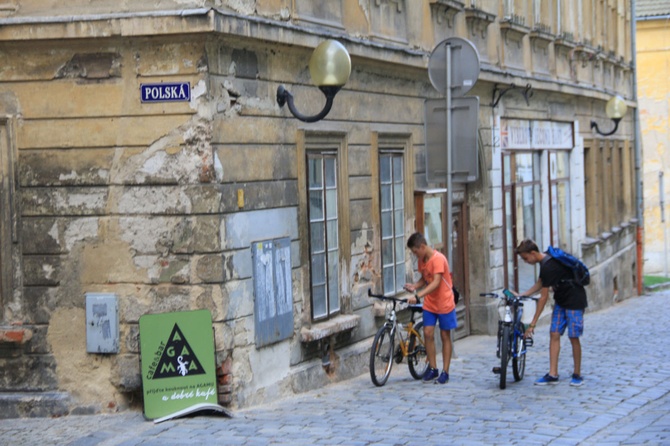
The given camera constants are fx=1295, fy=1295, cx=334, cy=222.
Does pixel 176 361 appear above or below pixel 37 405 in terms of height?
above

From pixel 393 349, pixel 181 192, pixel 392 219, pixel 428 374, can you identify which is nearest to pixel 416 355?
pixel 428 374

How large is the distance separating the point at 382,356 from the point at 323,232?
4.75 ft

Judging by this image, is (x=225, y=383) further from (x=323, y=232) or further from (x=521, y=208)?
(x=521, y=208)

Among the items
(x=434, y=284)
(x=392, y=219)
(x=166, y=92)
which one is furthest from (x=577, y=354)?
(x=166, y=92)

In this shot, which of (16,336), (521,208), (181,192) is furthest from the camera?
(521,208)

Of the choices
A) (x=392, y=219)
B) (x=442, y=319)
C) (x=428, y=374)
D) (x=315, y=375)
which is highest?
(x=392, y=219)

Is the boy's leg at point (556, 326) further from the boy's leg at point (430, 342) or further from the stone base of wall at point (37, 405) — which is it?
the stone base of wall at point (37, 405)

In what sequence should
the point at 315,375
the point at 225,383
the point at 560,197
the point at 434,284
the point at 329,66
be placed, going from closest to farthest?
1. the point at 225,383
2. the point at 329,66
3. the point at 315,375
4. the point at 434,284
5. the point at 560,197

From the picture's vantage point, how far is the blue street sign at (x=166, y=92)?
441 inches

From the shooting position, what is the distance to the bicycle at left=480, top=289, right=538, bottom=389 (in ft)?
43.5

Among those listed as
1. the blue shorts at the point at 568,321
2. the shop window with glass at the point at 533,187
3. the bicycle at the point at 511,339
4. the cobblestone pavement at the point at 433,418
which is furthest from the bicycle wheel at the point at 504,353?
the shop window with glass at the point at 533,187

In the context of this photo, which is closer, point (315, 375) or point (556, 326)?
point (315, 375)

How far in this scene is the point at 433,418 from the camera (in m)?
11.2

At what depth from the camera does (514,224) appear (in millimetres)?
21359
